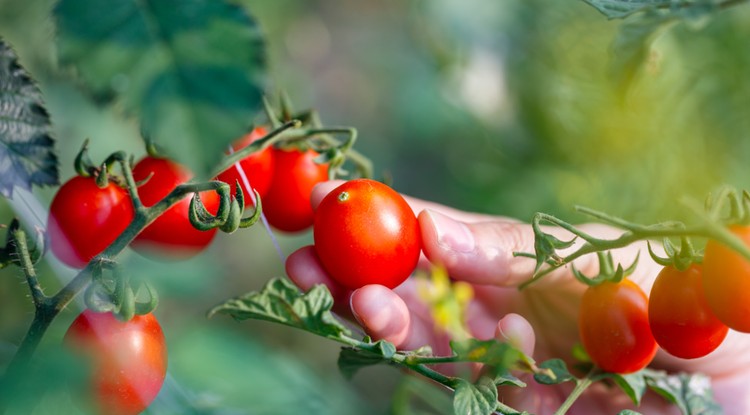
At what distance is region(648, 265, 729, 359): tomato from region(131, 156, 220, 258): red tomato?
0.33 meters

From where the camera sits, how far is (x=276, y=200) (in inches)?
26.2

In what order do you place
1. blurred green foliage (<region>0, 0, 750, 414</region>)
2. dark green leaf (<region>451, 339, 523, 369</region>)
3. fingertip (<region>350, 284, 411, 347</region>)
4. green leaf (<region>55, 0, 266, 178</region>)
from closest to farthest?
green leaf (<region>55, 0, 266, 178</region>)
dark green leaf (<region>451, 339, 523, 369</region>)
fingertip (<region>350, 284, 411, 347</region>)
blurred green foliage (<region>0, 0, 750, 414</region>)

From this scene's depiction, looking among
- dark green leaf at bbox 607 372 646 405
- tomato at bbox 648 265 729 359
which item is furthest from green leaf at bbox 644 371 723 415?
tomato at bbox 648 265 729 359

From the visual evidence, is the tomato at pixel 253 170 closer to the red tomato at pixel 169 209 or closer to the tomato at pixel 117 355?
the red tomato at pixel 169 209

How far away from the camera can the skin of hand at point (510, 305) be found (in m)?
0.59

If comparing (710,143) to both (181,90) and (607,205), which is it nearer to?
(607,205)

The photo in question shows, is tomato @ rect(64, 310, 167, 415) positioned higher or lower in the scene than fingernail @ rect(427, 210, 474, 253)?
lower

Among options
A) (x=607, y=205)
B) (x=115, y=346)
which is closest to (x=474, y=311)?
(x=115, y=346)

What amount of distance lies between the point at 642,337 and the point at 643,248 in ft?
0.87

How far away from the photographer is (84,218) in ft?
1.76

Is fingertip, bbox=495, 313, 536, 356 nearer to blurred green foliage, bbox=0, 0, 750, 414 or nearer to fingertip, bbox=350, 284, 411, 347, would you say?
fingertip, bbox=350, 284, 411, 347

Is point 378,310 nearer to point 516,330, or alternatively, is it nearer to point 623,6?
point 516,330

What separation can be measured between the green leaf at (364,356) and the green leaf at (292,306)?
2cm

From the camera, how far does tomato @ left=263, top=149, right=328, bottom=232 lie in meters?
0.65
